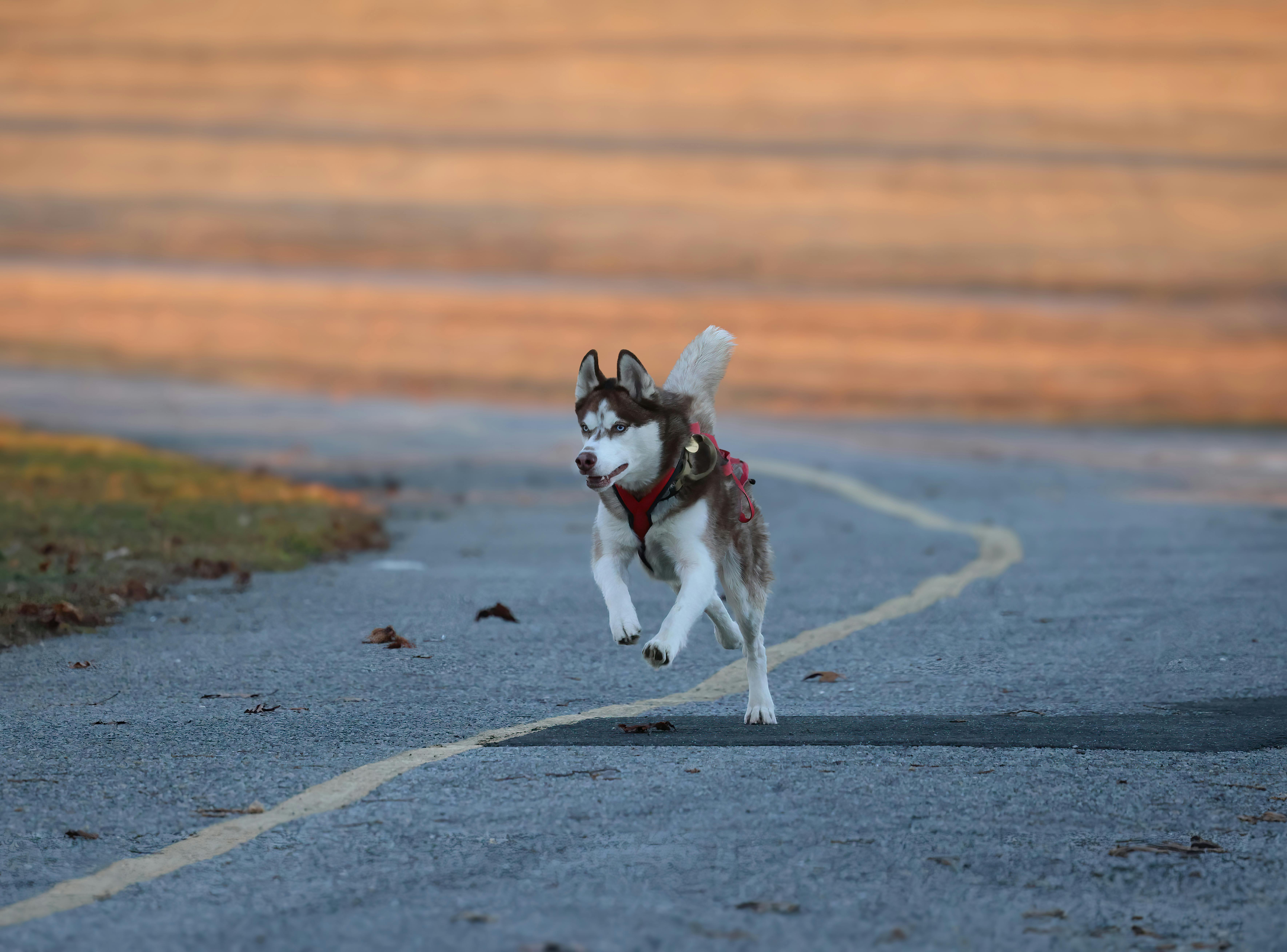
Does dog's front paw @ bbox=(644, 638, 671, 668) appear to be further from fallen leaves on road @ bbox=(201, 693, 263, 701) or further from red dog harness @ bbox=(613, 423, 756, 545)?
fallen leaves on road @ bbox=(201, 693, 263, 701)

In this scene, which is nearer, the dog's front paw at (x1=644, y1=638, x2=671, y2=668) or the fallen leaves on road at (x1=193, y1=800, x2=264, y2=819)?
the fallen leaves on road at (x1=193, y1=800, x2=264, y2=819)

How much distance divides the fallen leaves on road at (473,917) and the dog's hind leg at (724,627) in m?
3.34

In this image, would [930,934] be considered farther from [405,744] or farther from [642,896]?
[405,744]

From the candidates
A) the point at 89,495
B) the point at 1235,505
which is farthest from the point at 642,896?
the point at 1235,505

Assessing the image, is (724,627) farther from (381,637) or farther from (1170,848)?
(381,637)

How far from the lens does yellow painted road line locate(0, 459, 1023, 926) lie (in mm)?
5594

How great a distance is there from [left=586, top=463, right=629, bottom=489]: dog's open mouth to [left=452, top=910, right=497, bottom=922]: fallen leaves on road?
249 centimetres

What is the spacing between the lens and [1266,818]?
254 inches

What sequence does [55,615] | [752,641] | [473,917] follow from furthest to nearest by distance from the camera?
[55,615] → [752,641] → [473,917]

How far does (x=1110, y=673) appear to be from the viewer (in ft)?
32.7

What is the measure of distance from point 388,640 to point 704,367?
3578 mm

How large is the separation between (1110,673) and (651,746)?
3733 mm

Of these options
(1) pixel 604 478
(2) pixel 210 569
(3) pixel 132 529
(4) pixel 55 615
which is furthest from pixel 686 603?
(3) pixel 132 529

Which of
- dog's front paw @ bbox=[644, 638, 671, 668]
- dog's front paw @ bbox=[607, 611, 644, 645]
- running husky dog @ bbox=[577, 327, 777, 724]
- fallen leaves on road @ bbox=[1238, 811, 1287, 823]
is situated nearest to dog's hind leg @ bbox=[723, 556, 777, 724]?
running husky dog @ bbox=[577, 327, 777, 724]
